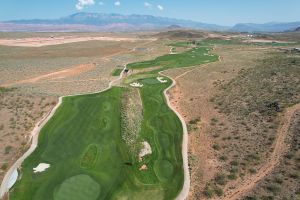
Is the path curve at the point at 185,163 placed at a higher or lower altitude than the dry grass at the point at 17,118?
lower

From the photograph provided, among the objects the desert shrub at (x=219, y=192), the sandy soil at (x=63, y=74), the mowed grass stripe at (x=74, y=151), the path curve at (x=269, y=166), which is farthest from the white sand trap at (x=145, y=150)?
the sandy soil at (x=63, y=74)

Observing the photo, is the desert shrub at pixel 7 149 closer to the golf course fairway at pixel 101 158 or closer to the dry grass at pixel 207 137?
the golf course fairway at pixel 101 158

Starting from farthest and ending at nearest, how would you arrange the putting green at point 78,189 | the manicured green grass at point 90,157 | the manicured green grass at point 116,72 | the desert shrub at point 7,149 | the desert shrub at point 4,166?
the manicured green grass at point 116,72 < the desert shrub at point 7,149 < the manicured green grass at point 90,157 < the desert shrub at point 4,166 < the putting green at point 78,189

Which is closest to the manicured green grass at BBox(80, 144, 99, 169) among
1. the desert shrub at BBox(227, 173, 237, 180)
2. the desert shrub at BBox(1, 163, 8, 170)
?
the desert shrub at BBox(1, 163, 8, 170)

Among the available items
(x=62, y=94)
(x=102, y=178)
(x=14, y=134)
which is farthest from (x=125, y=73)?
(x=102, y=178)

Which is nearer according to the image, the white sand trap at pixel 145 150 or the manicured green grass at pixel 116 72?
the white sand trap at pixel 145 150

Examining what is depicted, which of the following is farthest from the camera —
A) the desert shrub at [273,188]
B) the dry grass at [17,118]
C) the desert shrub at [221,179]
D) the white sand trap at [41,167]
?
the dry grass at [17,118]

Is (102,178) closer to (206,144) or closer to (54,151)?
(54,151)
